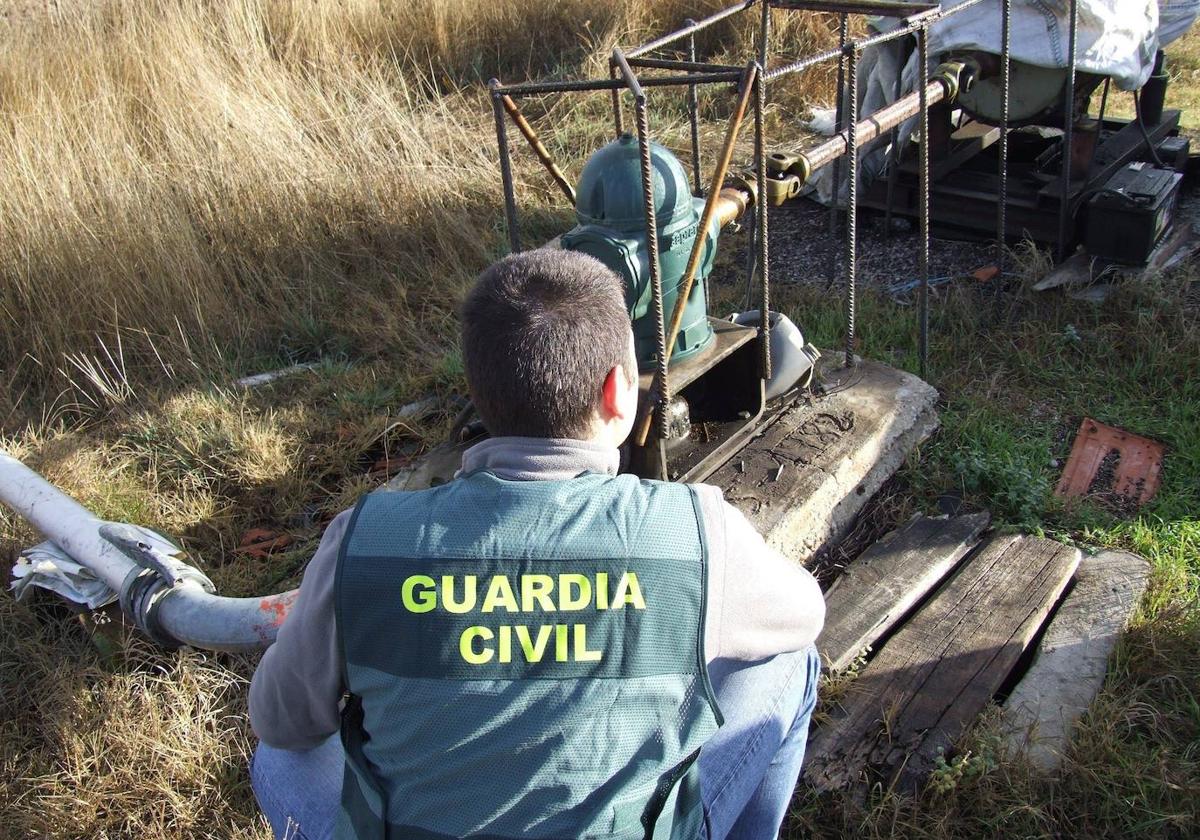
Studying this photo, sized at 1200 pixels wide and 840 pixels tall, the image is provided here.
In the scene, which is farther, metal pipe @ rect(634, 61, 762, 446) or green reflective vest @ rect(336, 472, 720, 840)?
metal pipe @ rect(634, 61, 762, 446)

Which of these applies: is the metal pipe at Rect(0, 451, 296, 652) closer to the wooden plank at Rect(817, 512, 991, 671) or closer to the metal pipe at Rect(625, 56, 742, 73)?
the wooden plank at Rect(817, 512, 991, 671)

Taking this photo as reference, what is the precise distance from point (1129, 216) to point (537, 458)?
150 inches

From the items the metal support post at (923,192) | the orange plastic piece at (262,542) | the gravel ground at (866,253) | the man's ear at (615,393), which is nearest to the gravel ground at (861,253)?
the gravel ground at (866,253)

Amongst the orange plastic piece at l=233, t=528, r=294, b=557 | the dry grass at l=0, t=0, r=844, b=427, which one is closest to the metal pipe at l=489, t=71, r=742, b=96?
the orange plastic piece at l=233, t=528, r=294, b=557

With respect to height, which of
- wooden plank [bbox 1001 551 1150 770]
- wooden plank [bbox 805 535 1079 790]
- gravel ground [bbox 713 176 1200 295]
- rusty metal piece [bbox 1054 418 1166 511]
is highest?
gravel ground [bbox 713 176 1200 295]

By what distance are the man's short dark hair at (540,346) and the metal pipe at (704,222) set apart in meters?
0.95

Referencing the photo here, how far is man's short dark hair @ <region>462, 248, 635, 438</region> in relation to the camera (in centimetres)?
164

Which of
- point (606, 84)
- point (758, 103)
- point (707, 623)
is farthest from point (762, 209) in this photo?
point (707, 623)

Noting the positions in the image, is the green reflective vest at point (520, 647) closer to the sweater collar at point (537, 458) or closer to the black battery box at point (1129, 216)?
the sweater collar at point (537, 458)

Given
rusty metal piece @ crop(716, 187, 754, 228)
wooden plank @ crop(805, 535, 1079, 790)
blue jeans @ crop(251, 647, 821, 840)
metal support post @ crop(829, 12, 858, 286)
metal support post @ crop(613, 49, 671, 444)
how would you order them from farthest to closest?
metal support post @ crop(829, 12, 858, 286), rusty metal piece @ crop(716, 187, 754, 228), wooden plank @ crop(805, 535, 1079, 790), metal support post @ crop(613, 49, 671, 444), blue jeans @ crop(251, 647, 821, 840)

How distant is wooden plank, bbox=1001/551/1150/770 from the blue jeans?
0.84m

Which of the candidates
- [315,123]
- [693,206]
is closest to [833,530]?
[693,206]

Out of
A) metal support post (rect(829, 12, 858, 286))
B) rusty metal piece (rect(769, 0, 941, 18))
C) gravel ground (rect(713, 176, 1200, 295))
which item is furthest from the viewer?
gravel ground (rect(713, 176, 1200, 295))

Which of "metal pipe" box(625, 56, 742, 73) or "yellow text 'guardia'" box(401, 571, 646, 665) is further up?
"metal pipe" box(625, 56, 742, 73)
